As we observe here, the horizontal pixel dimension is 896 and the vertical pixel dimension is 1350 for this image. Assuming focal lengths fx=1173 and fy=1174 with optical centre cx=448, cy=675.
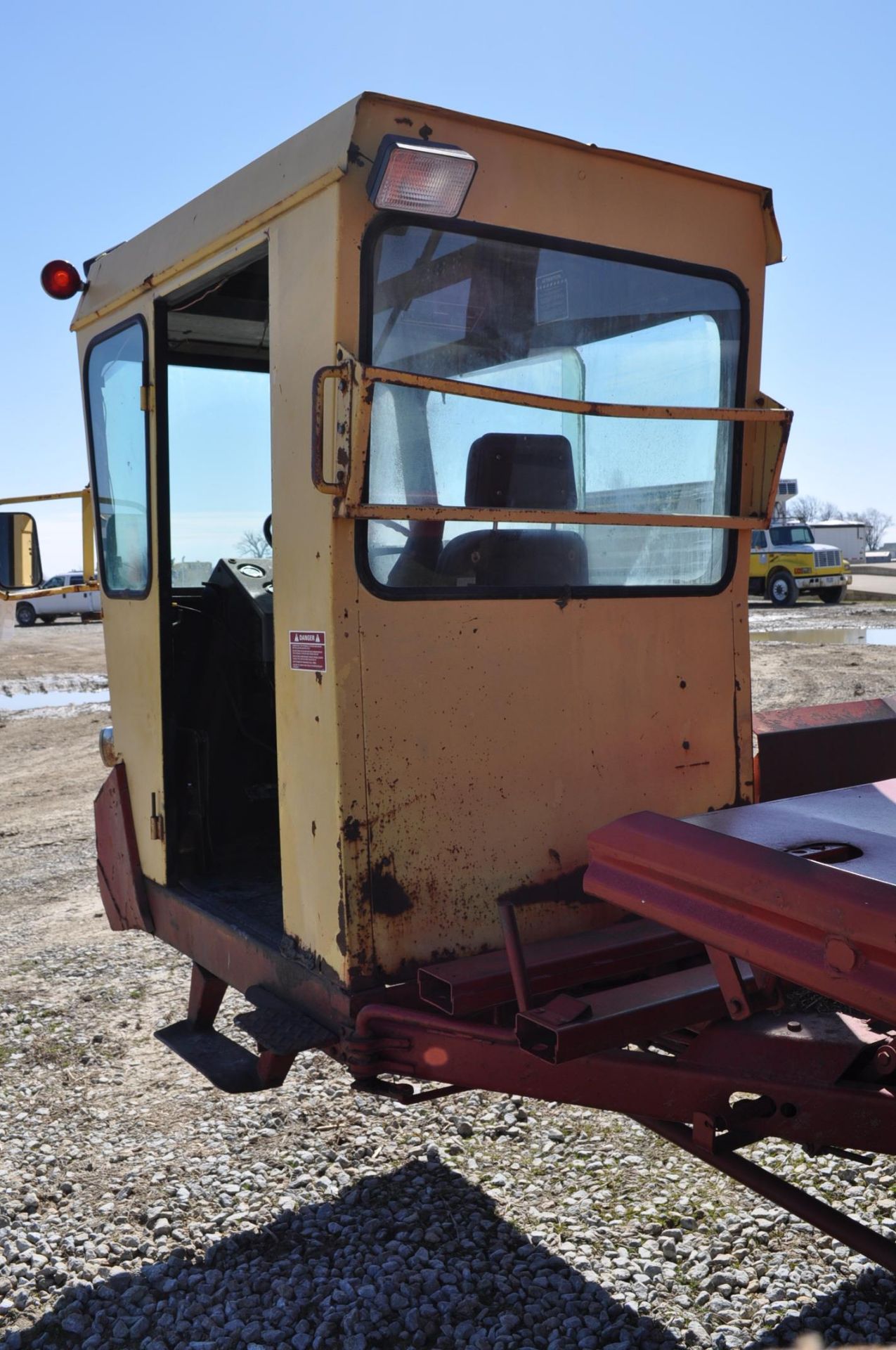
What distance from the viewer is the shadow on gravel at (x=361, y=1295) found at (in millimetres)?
2768

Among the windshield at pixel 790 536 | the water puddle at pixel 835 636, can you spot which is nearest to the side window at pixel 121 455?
the water puddle at pixel 835 636

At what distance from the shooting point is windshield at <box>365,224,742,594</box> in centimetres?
270

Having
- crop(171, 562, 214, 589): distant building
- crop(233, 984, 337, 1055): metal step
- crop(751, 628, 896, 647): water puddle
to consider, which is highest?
crop(171, 562, 214, 589): distant building

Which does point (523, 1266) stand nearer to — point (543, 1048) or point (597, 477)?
point (543, 1048)

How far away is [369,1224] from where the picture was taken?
3.27 m

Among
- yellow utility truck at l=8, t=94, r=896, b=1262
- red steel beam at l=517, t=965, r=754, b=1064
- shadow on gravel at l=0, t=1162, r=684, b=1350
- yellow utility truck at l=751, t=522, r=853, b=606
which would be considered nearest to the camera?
red steel beam at l=517, t=965, r=754, b=1064

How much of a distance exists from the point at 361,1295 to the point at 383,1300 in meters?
0.06

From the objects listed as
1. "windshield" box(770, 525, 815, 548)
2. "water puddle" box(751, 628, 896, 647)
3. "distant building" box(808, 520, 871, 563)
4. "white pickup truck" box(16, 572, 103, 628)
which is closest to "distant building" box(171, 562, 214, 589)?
"water puddle" box(751, 628, 896, 647)

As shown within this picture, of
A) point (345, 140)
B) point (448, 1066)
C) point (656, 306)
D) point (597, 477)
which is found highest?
point (345, 140)

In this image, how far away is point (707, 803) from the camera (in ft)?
10.6

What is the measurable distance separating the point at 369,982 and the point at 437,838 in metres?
0.37

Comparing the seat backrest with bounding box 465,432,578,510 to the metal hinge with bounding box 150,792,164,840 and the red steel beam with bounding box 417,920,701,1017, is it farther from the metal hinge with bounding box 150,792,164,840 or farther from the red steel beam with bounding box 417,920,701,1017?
the metal hinge with bounding box 150,792,164,840

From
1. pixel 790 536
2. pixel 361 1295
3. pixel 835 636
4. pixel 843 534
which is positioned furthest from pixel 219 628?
pixel 843 534

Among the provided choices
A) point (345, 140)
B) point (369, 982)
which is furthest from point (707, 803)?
point (345, 140)
